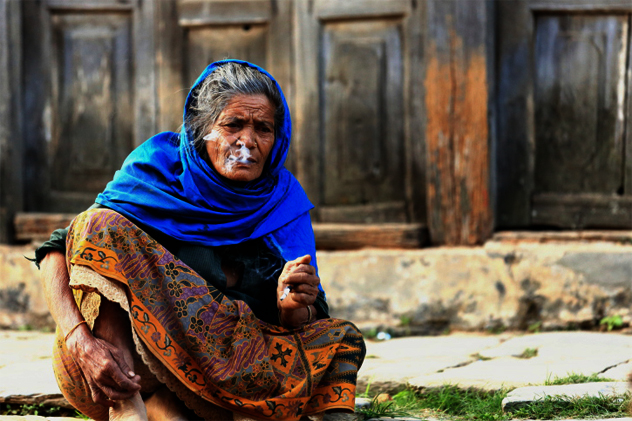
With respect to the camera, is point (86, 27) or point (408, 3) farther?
point (86, 27)

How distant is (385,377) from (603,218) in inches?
82.2

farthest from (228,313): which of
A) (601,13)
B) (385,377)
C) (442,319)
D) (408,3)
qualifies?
(601,13)

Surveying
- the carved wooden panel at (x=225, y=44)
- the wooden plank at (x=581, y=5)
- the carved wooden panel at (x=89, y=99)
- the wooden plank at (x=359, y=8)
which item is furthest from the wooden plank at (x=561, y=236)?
the carved wooden panel at (x=89, y=99)

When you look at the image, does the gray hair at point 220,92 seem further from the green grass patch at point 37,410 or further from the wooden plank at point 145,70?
the wooden plank at point 145,70

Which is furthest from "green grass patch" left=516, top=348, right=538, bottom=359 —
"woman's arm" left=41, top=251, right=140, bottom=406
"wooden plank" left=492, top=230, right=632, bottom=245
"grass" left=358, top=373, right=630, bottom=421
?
"woman's arm" left=41, top=251, right=140, bottom=406

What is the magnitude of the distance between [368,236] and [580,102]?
5.06 feet

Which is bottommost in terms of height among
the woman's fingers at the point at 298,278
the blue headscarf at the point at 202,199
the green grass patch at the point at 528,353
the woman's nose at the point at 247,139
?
the green grass patch at the point at 528,353

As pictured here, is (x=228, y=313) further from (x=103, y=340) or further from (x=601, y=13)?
(x=601, y=13)

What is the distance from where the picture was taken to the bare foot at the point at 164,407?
2557 mm

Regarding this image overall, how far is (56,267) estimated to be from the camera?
2.56 metres

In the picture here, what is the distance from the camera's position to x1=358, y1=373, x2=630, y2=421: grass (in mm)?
2742

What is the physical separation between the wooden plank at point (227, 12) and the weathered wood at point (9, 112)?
113 cm

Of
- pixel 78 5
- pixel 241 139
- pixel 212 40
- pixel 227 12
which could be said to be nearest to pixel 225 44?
pixel 212 40

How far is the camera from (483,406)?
9.66 feet
